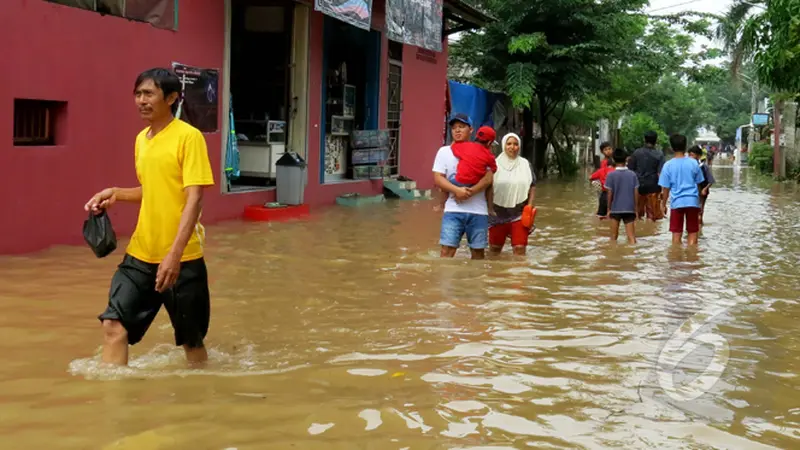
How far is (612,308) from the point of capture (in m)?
7.27

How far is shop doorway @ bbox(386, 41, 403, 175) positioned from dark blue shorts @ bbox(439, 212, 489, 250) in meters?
9.74

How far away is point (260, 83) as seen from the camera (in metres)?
15.2

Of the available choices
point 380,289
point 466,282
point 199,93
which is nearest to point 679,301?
point 466,282

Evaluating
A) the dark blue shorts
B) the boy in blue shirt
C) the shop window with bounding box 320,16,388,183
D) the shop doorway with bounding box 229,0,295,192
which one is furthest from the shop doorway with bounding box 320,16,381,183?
the dark blue shorts

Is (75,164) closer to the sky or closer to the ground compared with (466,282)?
closer to the sky

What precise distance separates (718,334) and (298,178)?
27.9ft

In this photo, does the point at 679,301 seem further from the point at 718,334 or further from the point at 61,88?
the point at 61,88

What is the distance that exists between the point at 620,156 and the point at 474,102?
1330cm

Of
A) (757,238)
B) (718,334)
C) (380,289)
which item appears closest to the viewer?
(718,334)

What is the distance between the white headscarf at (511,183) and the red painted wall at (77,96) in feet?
13.8

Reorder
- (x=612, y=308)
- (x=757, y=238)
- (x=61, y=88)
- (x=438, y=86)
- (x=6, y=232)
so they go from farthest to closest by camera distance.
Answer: (x=438, y=86) < (x=757, y=238) < (x=61, y=88) < (x=6, y=232) < (x=612, y=308)

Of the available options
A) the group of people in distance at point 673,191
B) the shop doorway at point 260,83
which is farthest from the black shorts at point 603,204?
the shop doorway at point 260,83

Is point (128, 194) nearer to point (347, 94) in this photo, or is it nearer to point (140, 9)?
point (140, 9)

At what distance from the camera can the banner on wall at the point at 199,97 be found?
1150 centimetres
